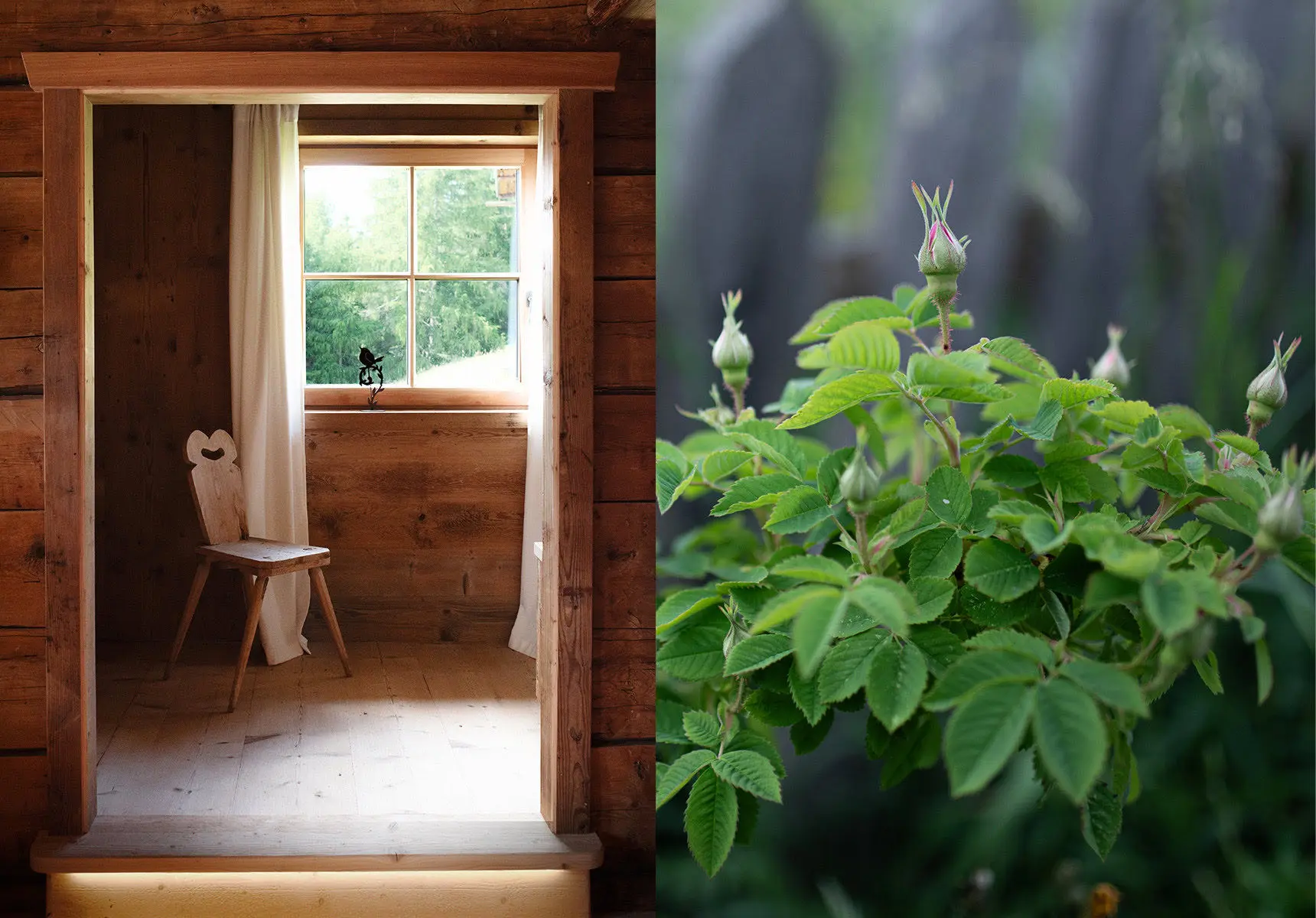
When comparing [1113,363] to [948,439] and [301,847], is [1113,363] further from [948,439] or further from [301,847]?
[301,847]

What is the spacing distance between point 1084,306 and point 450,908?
1.75m

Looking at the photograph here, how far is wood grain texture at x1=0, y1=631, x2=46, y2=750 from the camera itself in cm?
173

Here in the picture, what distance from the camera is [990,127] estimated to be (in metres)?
0.36

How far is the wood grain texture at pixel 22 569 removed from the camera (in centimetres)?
172

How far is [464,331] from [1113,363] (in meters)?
3.33

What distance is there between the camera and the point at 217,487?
3203 millimetres

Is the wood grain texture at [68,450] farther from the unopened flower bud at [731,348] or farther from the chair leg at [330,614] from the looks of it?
the unopened flower bud at [731,348]

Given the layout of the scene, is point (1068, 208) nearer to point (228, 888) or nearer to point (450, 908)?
point (450, 908)

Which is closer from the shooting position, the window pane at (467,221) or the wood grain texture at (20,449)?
the wood grain texture at (20,449)

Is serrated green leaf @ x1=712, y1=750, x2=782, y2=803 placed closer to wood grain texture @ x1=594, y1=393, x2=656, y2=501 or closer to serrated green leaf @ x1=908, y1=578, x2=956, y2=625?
serrated green leaf @ x1=908, y1=578, x2=956, y2=625

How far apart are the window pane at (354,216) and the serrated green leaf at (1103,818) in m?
3.44

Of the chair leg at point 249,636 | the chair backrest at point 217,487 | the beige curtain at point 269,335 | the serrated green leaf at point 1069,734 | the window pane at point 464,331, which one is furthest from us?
the window pane at point 464,331

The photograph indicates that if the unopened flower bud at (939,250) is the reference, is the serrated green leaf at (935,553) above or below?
below

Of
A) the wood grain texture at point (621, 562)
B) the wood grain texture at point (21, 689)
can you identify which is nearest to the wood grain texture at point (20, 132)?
the wood grain texture at point (21, 689)
